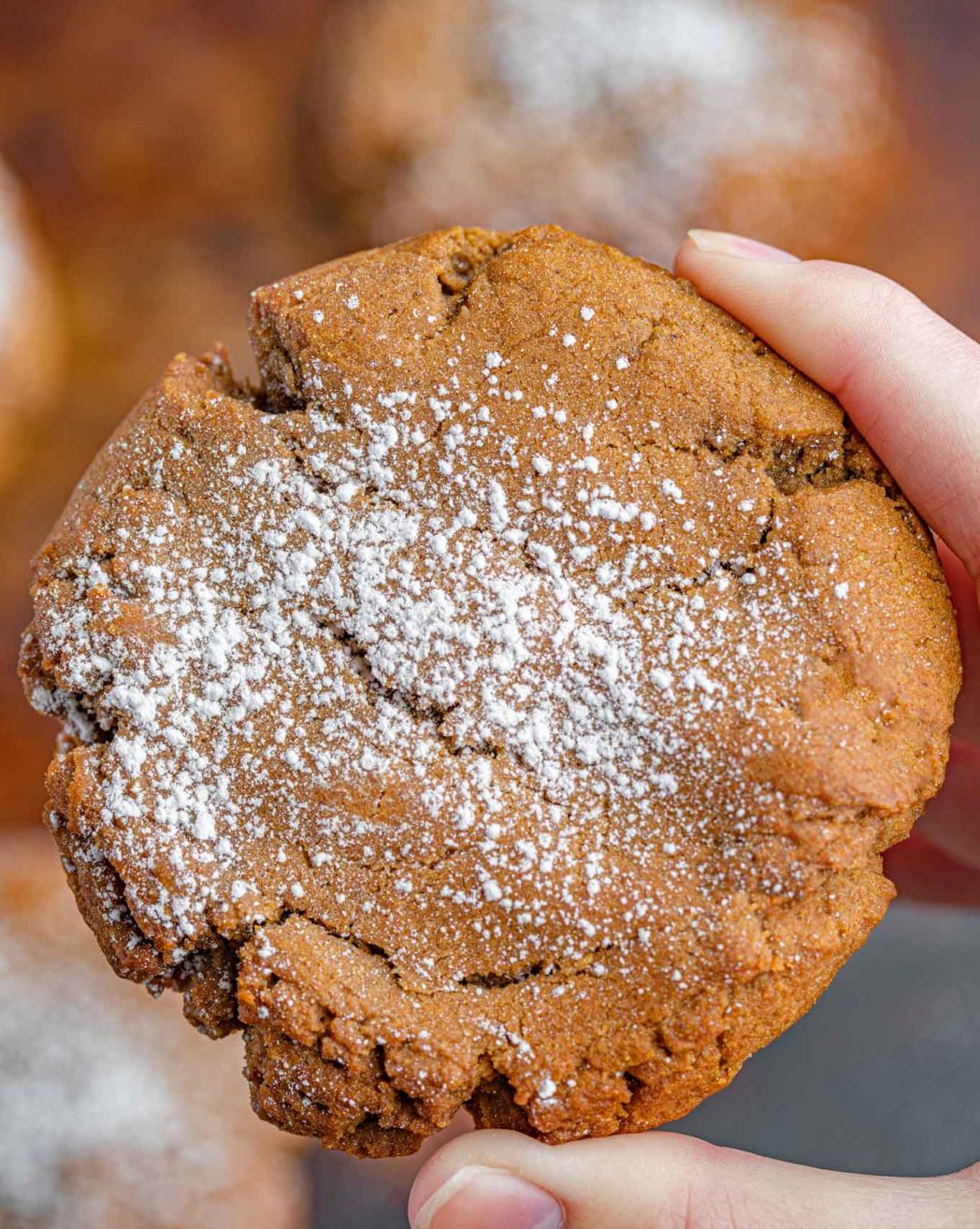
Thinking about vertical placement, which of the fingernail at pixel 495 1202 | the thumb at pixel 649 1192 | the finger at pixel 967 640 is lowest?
the fingernail at pixel 495 1202

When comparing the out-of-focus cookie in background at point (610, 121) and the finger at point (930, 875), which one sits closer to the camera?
the finger at point (930, 875)

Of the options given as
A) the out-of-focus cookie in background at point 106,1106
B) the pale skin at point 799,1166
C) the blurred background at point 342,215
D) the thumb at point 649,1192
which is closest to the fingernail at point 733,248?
the pale skin at point 799,1166

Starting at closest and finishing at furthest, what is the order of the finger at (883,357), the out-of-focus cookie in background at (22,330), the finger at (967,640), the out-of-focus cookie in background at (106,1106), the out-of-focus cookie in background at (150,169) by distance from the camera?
the finger at (883,357) → the finger at (967,640) → the out-of-focus cookie in background at (106,1106) → the out-of-focus cookie in background at (22,330) → the out-of-focus cookie in background at (150,169)

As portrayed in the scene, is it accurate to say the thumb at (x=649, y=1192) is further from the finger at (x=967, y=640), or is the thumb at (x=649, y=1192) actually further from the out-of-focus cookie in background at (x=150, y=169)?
the out-of-focus cookie in background at (x=150, y=169)

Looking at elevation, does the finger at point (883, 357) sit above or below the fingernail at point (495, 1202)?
above

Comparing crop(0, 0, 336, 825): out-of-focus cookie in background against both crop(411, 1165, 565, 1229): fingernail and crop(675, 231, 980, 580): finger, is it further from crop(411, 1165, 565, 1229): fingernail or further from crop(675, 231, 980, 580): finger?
crop(411, 1165, 565, 1229): fingernail

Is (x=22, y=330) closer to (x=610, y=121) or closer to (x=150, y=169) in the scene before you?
(x=150, y=169)

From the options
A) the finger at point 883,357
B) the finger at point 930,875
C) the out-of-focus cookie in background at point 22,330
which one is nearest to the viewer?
the finger at point 883,357
